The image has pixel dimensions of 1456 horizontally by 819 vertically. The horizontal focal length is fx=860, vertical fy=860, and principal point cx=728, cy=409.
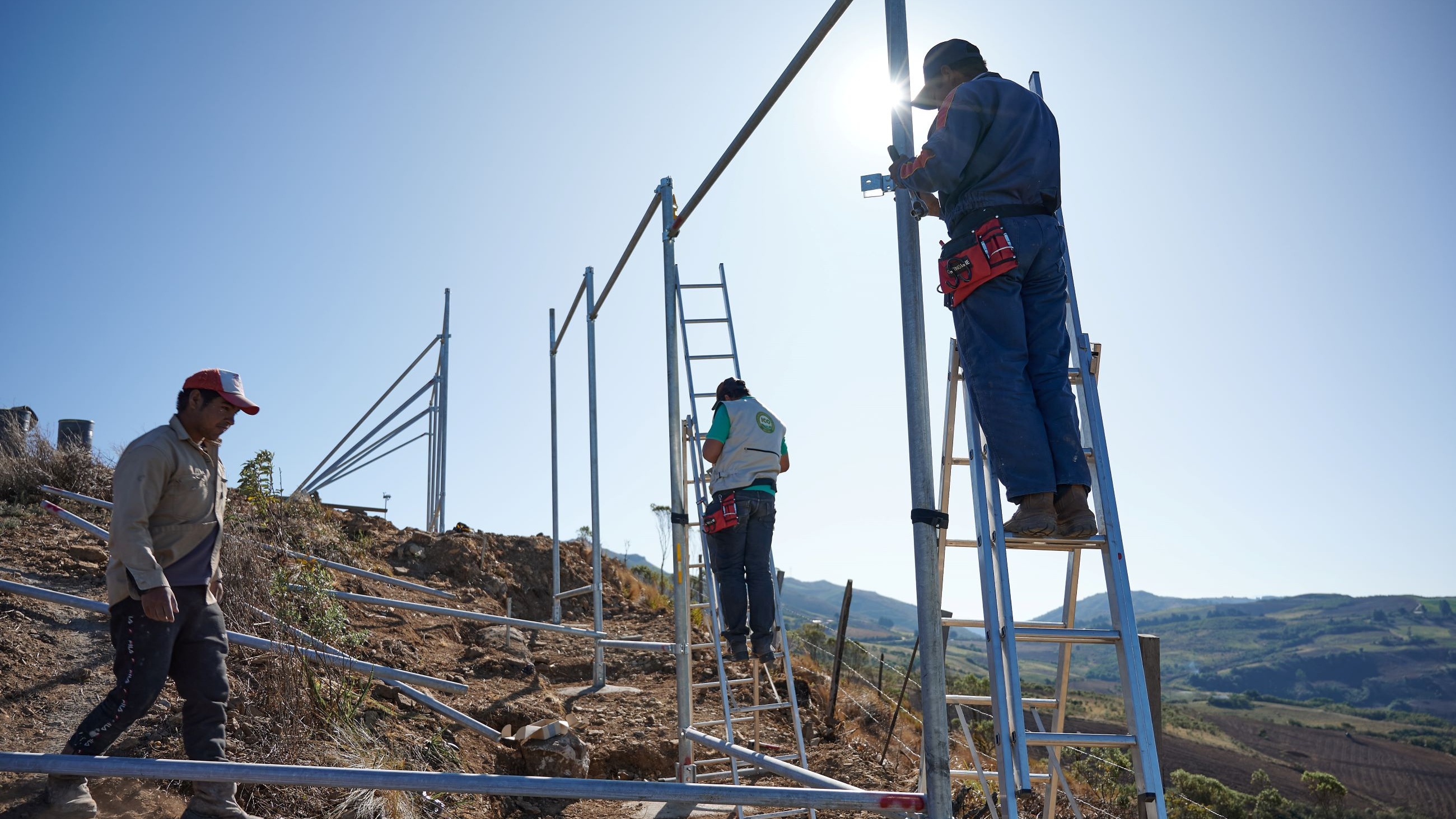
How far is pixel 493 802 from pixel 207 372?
3.37 meters

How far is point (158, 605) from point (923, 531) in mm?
3217

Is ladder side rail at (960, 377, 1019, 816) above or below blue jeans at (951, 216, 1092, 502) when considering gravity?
below

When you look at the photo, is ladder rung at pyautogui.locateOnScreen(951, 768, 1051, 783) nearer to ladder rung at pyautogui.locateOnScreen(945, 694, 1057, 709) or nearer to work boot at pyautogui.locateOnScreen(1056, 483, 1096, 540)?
ladder rung at pyautogui.locateOnScreen(945, 694, 1057, 709)

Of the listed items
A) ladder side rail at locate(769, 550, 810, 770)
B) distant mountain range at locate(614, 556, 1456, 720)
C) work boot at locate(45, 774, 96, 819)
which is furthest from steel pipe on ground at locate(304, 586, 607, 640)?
distant mountain range at locate(614, 556, 1456, 720)

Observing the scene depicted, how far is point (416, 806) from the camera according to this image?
4961 millimetres

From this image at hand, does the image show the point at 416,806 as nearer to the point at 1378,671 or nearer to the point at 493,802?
the point at 493,802

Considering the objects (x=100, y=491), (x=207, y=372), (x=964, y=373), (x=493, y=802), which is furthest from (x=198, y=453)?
(x=100, y=491)

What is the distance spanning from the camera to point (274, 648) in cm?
501

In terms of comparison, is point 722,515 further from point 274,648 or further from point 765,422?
point 274,648

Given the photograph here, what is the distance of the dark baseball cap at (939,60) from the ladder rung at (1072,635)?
217 centimetres

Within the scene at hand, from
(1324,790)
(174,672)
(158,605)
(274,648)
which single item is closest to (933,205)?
(158,605)

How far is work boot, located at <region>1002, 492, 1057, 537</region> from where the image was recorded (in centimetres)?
297

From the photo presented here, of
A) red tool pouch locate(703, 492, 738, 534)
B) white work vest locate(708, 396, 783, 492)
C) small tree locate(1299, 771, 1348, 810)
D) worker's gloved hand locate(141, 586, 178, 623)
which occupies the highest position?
white work vest locate(708, 396, 783, 492)

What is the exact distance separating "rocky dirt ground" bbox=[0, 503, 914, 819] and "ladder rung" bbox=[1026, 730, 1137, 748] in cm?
346
